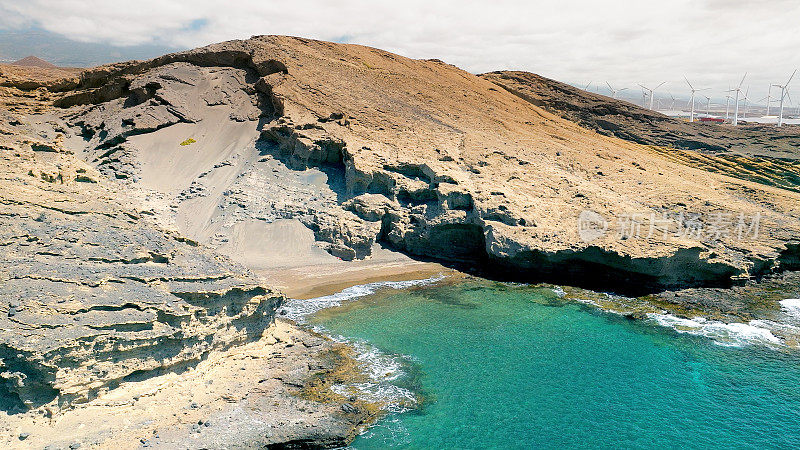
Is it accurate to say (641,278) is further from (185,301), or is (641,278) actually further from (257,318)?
(185,301)

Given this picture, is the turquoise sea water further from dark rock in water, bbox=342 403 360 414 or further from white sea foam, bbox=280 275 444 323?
dark rock in water, bbox=342 403 360 414

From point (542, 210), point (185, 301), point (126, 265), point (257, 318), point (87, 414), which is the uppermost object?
point (542, 210)

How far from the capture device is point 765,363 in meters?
19.8

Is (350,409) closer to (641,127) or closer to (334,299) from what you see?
(334,299)

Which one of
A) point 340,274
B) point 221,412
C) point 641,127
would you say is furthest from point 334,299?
point 641,127

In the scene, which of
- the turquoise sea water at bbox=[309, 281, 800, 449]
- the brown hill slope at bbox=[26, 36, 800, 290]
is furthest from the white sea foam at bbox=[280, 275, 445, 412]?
the brown hill slope at bbox=[26, 36, 800, 290]

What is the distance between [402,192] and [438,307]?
9.69m

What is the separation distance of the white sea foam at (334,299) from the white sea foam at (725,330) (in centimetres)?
1183

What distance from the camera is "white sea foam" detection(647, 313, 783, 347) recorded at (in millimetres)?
21609

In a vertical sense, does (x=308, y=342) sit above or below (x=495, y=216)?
below

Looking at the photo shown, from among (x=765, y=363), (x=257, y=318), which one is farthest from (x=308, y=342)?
(x=765, y=363)

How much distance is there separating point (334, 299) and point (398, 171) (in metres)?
10.6

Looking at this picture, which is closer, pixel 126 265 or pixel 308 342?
pixel 126 265

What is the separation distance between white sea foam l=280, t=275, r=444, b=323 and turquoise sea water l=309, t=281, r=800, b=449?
2.30 ft
